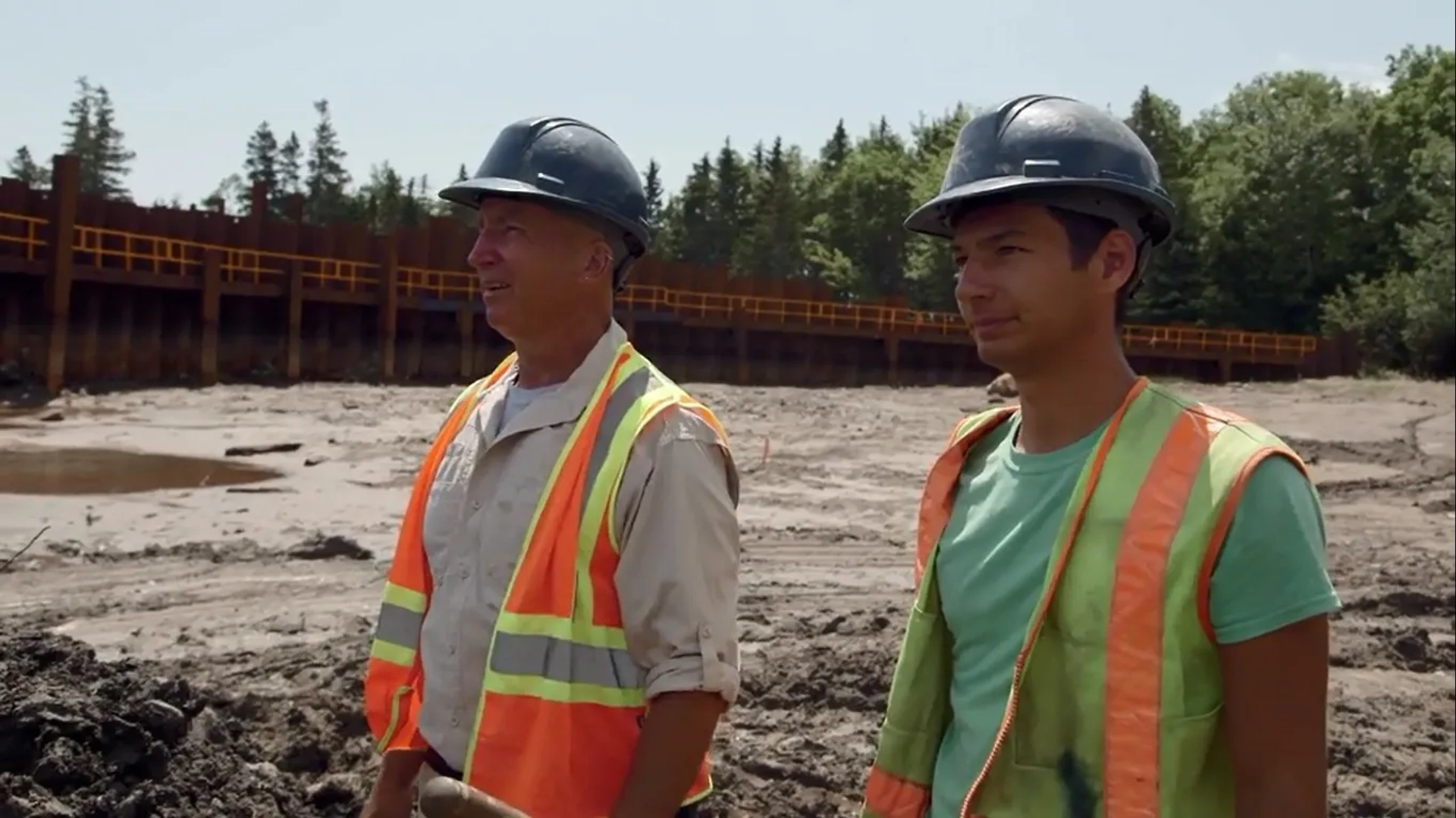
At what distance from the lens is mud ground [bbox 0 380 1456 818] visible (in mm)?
4398

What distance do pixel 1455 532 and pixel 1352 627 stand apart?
5602mm

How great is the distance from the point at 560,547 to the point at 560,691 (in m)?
0.25

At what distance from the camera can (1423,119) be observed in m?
57.8

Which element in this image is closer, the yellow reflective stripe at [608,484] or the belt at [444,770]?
the yellow reflective stripe at [608,484]

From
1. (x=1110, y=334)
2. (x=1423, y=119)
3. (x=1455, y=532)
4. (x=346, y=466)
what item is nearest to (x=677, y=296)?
(x=346, y=466)

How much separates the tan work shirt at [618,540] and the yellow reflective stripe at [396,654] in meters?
0.09

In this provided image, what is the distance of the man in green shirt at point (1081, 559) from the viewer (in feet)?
5.94

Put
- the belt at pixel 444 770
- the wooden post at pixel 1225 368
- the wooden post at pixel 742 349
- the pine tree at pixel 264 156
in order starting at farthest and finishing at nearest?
the pine tree at pixel 264 156 < the wooden post at pixel 1225 368 < the wooden post at pixel 742 349 < the belt at pixel 444 770

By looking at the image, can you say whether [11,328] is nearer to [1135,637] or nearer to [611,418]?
[611,418]

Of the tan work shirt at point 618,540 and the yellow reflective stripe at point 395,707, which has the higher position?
the tan work shirt at point 618,540

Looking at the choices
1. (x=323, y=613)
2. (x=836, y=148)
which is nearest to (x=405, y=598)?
(x=323, y=613)

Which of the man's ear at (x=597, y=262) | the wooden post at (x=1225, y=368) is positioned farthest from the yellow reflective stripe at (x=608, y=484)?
the wooden post at (x=1225, y=368)

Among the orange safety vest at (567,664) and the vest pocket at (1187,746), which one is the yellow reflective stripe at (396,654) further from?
the vest pocket at (1187,746)

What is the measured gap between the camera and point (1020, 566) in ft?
6.73
